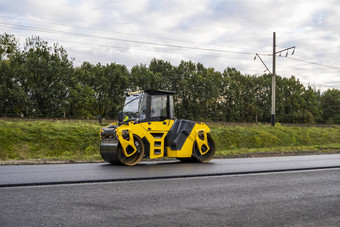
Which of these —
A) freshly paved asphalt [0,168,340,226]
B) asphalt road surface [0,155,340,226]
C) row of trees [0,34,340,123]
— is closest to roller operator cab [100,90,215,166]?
asphalt road surface [0,155,340,226]

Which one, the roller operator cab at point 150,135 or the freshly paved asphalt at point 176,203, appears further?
the roller operator cab at point 150,135

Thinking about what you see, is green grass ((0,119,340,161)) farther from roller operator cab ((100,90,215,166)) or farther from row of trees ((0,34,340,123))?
row of trees ((0,34,340,123))

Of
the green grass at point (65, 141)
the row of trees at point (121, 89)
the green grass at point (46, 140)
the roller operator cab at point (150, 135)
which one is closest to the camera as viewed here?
the roller operator cab at point (150, 135)

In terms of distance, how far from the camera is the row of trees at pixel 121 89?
39.8 m

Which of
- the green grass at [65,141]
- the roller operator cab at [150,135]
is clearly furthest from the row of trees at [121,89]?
the roller operator cab at [150,135]

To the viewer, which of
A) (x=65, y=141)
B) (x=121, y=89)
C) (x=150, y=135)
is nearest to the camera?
(x=150, y=135)

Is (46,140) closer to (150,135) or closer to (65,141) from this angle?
(65,141)

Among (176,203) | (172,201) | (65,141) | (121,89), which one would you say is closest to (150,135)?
(172,201)

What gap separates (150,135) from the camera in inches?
443

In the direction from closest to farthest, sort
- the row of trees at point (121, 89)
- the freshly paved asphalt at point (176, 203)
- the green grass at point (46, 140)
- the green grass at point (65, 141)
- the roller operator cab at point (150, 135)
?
the freshly paved asphalt at point (176, 203) → the roller operator cab at point (150, 135) → the green grass at point (65, 141) → the green grass at point (46, 140) → the row of trees at point (121, 89)

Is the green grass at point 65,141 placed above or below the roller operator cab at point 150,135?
below

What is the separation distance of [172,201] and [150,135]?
5359 millimetres

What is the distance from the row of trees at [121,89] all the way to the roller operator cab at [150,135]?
96.7 feet

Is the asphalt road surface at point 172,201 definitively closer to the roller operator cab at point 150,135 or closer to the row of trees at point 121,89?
the roller operator cab at point 150,135
